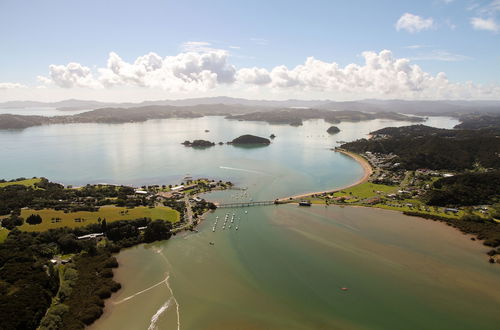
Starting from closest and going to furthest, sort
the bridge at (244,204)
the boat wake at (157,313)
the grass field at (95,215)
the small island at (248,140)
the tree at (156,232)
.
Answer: the boat wake at (157,313) → the tree at (156,232) → the grass field at (95,215) → the bridge at (244,204) → the small island at (248,140)

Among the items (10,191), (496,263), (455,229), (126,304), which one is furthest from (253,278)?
(10,191)

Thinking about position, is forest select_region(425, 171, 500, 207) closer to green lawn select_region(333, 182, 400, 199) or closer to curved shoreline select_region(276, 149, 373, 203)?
green lawn select_region(333, 182, 400, 199)

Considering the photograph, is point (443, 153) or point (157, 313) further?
point (443, 153)

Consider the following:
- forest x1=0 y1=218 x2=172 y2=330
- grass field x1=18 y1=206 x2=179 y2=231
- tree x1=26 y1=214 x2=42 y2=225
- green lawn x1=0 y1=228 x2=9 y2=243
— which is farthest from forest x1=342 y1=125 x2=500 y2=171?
green lawn x1=0 y1=228 x2=9 y2=243

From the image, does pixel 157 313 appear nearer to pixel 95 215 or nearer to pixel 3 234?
pixel 95 215

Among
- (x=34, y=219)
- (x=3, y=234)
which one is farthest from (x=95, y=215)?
(x=3, y=234)

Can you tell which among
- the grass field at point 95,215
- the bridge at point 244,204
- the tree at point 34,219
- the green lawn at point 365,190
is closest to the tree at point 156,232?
the grass field at point 95,215

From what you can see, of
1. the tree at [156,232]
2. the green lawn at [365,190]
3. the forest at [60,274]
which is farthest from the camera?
the green lawn at [365,190]

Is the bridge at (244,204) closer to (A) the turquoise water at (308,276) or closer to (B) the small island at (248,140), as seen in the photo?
(A) the turquoise water at (308,276)
